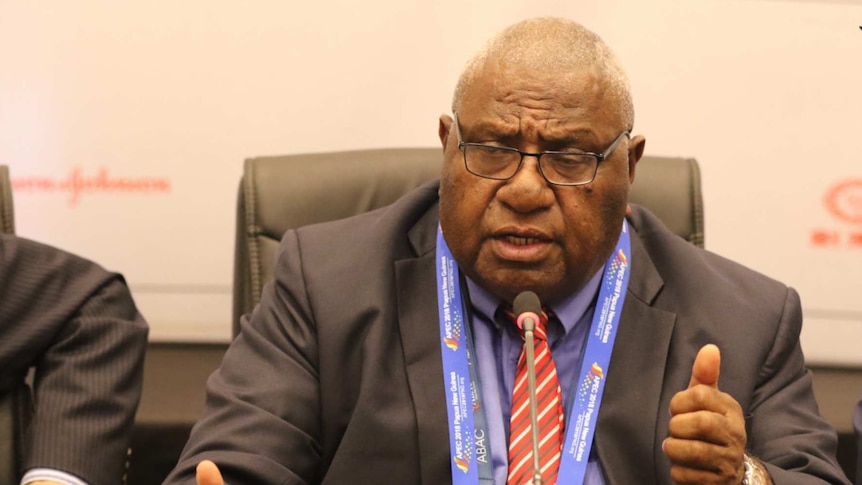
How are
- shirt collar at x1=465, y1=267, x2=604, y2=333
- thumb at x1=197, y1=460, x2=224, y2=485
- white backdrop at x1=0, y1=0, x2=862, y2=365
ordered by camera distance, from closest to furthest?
thumb at x1=197, y1=460, x2=224, y2=485
shirt collar at x1=465, y1=267, x2=604, y2=333
white backdrop at x1=0, y1=0, x2=862, y2=365

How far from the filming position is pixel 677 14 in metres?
2.99

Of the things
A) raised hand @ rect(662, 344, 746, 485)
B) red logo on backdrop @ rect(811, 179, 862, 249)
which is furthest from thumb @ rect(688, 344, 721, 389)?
red logo on backdrop @ rect(811, 179, 862, 249)

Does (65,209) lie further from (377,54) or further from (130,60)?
(377,54)

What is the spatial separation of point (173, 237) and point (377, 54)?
775mm

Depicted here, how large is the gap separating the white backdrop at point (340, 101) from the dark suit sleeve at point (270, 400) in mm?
1045

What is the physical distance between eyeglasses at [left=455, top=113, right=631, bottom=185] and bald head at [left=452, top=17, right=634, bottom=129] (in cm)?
10

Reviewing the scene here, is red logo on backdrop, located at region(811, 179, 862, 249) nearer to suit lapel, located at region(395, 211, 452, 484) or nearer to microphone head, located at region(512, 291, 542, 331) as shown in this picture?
suit lapel, located at region(395, 211, 452, 484)

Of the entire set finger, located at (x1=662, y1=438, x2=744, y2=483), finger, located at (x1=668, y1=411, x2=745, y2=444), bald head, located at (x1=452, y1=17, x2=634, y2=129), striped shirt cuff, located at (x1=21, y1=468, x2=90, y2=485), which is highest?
bald head, located at (x1=452, y1=17, x2=634, y2=129)

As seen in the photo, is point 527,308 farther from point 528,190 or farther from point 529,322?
point 528,190

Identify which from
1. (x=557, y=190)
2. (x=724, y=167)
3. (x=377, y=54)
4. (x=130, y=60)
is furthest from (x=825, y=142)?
(x=130, y=60)

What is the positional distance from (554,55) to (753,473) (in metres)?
0.77

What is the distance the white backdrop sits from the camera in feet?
9.78

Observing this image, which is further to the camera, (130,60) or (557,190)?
(130,60)

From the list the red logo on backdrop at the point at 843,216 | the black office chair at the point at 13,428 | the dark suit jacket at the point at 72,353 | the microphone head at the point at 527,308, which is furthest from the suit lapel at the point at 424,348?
the red logo on backdrop at the point at 843,216
